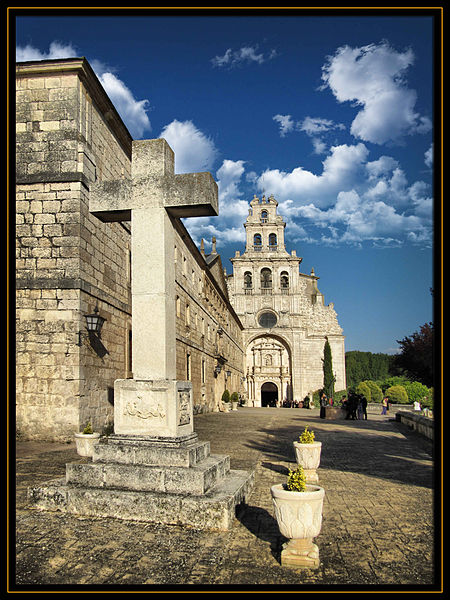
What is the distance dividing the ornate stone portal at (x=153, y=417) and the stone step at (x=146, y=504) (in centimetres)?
1

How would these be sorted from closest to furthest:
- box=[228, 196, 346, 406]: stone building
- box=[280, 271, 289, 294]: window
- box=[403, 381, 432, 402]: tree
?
box=[403, 381, 432, 402]: tree, box=[228, 196, 346, 406]: stone building, box=[280, 271, 289, 294]: window

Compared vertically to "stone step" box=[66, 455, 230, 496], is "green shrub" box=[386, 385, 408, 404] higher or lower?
lower

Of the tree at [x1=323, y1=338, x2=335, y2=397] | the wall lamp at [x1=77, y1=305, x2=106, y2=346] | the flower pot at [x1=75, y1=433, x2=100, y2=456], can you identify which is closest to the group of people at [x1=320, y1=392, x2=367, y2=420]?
the wall lamp at [x1=77, y1=305, x2=106, y2=346]

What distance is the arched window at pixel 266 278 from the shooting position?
52.4m

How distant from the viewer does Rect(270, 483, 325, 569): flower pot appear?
374 cm

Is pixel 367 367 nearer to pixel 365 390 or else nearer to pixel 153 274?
pixel 365 390

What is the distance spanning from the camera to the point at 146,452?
512cm

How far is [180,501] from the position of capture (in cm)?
469

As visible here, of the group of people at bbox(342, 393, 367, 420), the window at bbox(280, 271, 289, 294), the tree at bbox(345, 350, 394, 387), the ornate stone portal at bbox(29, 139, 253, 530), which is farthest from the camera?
the tree at bbox(345, 350, 394, 387)

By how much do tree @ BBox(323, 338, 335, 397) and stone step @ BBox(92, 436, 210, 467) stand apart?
143 ft

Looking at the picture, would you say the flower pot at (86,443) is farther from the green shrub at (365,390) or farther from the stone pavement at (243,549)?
the green shrub at (365,390)

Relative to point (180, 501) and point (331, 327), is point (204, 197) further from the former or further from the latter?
point (331, 327)

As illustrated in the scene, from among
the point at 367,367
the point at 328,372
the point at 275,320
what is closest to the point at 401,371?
the point at 328,372

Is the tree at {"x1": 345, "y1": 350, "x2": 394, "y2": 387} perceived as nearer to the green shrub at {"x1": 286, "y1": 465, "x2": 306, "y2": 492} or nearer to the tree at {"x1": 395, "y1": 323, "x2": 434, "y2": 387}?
the tree at {"x1": 395, "y1": 323, "x2": 434, "y2": 387}
